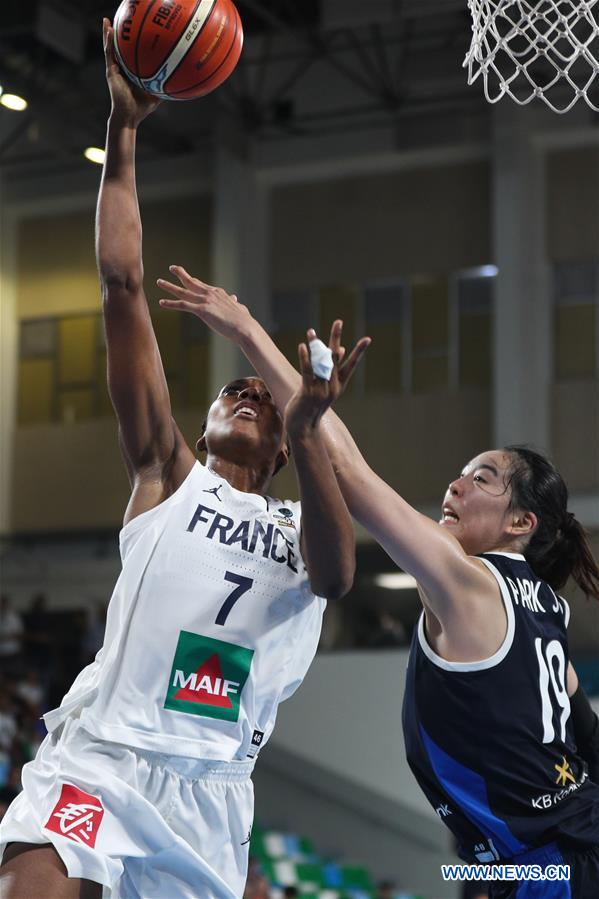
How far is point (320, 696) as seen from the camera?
15594 millimetres

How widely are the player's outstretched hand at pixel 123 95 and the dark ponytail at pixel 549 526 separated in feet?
5.14

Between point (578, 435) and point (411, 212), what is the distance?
12.6ft

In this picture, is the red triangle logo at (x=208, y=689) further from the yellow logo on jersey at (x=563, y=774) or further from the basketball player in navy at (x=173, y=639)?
the yellow logo on jersey at (x=563, y=774)

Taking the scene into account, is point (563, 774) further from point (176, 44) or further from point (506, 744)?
point (176, 44)

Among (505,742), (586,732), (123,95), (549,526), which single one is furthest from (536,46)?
(505,742)

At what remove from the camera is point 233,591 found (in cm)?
361

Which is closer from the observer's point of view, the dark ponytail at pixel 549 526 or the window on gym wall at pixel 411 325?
the dark ponytail at pixel 549 526

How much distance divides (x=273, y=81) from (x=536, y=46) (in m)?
12.7

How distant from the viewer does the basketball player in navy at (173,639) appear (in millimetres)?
3320

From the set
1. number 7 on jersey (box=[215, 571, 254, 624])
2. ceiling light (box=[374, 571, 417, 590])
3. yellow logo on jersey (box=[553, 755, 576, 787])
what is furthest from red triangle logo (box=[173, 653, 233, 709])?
ceiling light (box=[374, 571, 417, 590])

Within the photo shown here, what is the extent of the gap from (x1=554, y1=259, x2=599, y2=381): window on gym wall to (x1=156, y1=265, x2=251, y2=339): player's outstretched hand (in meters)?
12.9

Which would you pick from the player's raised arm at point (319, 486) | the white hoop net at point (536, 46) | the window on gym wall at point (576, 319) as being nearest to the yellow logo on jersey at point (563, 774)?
the player's raised arm at point (319, 486)

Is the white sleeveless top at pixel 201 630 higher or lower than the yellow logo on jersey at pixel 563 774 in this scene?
higher

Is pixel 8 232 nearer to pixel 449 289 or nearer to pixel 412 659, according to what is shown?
pixel 449 289
